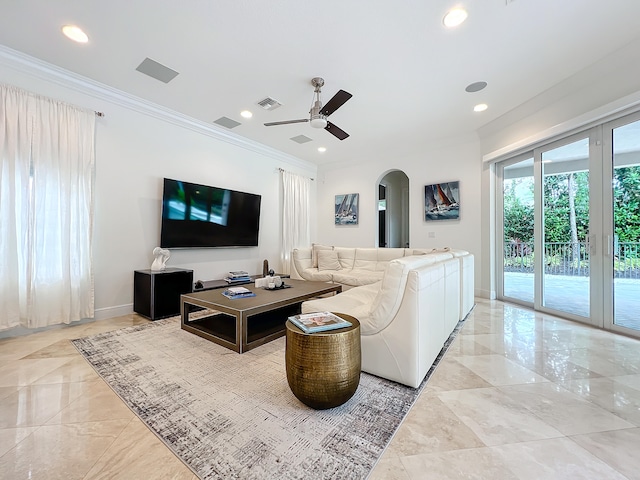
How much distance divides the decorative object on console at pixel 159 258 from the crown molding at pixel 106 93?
189 cm

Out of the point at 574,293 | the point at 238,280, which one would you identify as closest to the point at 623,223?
the point at 574,293

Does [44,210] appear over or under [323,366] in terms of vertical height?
over

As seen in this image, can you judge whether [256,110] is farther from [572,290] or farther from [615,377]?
[572,290]

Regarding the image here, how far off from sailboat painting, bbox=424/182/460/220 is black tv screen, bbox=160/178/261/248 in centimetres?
328

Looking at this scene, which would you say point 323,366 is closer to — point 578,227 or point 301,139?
point 578,227

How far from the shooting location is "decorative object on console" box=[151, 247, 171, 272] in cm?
352

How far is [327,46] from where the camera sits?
2.50m

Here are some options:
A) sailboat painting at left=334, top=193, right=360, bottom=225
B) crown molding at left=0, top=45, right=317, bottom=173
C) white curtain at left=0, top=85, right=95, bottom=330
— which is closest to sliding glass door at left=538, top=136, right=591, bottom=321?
sailboat painting at left=334, top=193, right=360, bottom=225

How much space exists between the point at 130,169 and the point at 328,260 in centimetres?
336

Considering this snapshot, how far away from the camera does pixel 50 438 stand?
4.35ft

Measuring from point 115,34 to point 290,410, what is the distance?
339cm

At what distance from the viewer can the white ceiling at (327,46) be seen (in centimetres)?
212

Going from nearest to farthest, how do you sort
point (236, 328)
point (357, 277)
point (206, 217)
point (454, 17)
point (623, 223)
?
point (454, 17) → point (236, 328) → point (623, 223) → point (206, 217) → point (357, 277)

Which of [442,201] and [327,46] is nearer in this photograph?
[327,46]
